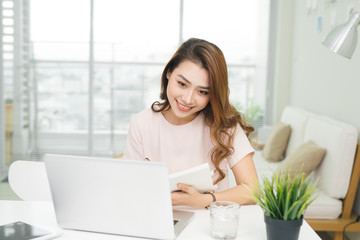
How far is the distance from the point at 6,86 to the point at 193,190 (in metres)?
4.04

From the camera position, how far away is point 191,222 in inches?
51.3

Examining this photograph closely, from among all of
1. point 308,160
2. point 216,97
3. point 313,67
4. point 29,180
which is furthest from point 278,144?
point 29,180

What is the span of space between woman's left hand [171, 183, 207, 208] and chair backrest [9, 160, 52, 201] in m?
0.45

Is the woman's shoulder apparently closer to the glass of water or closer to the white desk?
the white desk

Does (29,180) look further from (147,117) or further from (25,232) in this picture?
(147,117)

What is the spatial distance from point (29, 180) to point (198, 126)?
72 centimetres

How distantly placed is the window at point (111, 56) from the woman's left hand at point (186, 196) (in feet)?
11.4

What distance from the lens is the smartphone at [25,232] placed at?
1.15m

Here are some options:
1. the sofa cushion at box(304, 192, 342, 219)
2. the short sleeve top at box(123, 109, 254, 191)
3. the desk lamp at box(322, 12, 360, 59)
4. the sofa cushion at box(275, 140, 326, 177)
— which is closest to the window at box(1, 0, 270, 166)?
the sofa cushion at box(275, 140, 326, 177)

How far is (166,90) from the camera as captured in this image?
1.86m

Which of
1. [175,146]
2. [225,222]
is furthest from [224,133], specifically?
[225,222]

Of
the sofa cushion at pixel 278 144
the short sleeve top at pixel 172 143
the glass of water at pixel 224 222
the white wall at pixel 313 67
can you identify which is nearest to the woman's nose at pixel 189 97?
the short sleeve top at pixel 172 143

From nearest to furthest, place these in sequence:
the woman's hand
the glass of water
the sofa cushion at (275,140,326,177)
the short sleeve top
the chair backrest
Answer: the glass of water < the woman's hand < the chair backrest < the short sleeve top < the sofa cushion at (275,140,326,177)

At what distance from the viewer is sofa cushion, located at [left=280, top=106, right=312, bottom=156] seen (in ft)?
11.1
